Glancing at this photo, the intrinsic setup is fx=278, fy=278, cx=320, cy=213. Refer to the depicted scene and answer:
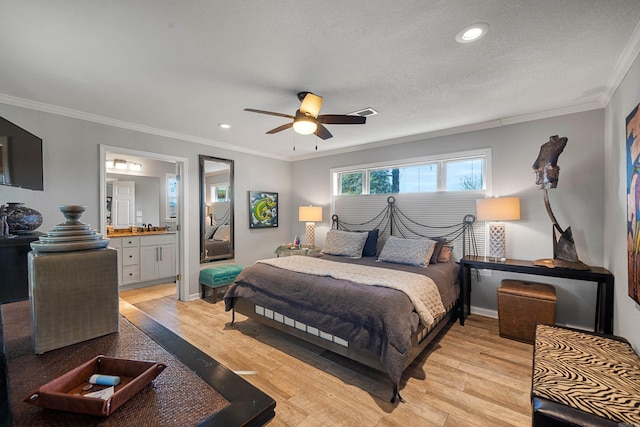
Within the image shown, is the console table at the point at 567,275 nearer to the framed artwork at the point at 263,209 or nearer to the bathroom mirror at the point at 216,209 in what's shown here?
the framed artwork at the point at 263,209

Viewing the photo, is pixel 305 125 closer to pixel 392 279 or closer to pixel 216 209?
pixel 392 279

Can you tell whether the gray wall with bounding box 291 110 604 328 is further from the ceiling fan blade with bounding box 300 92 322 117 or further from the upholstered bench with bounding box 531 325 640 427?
the ceiling fan blade with bounding box 300 92 322 117

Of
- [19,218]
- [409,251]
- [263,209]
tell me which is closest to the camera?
[19,218]

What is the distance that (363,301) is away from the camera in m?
2.25

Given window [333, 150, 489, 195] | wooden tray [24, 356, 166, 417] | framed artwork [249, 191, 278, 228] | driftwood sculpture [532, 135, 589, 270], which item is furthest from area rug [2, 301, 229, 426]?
framed artwork [249, 191, 278, 228]

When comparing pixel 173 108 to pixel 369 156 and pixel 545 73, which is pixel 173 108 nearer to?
pixel 369 156

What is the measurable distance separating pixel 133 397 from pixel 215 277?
3741 millimetres

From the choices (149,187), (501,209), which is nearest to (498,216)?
(501,209)

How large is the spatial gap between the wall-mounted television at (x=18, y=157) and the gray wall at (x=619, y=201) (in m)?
4.07

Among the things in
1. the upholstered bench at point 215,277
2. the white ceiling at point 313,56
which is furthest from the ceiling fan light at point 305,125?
the upholstered bench at point 215,277

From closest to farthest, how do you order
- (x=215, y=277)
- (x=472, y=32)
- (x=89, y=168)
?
1. (x=472, y=32)
2. (x=89, y=168)
3. (x=215, y=277)

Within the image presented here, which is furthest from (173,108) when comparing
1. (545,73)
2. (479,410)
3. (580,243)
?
(580,243)

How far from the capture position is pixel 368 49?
78.9 inches

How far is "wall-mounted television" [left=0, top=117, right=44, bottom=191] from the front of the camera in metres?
1.78
